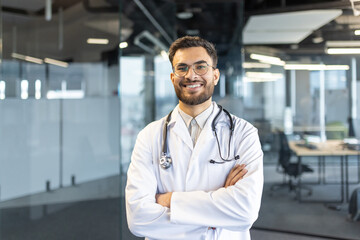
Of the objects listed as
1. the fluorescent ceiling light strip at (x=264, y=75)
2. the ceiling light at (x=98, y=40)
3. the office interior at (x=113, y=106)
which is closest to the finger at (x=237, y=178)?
the office interior at (x=113, y=106)

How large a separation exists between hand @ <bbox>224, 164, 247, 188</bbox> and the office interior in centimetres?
152

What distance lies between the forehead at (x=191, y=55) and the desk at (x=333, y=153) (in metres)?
2.74

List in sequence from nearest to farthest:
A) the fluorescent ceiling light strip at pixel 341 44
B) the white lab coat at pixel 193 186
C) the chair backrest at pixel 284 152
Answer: the white lab coat at pixel 193 186 < the fluorescent ceiling light strip at pixel 341 44 < the chair backrest at pixel 284 152

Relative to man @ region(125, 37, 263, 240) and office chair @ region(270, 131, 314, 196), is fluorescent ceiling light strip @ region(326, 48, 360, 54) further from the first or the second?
man @ region(125, 37, 263, 240)

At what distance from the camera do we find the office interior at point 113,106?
11.3 ft

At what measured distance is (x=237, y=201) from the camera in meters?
1.38

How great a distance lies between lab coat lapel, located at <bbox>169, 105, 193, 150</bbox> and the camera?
4.90 ft

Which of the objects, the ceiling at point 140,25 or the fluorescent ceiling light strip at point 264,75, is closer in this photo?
the ceiling at point 140,25

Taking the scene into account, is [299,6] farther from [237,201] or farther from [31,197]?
[31,197]

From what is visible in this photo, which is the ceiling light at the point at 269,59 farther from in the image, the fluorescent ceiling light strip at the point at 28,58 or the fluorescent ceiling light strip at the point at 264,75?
the fluorescent ceiling light strip at the point at 28,58

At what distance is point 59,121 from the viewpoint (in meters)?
4.08

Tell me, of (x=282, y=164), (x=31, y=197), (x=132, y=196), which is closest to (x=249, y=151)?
(x=132, y=196)

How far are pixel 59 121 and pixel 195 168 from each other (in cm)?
311

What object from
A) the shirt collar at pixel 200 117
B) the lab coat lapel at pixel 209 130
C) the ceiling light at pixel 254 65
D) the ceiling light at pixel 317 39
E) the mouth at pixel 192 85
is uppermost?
the ceiling light at pixel 317 39
